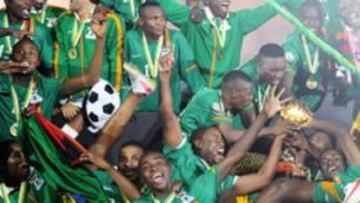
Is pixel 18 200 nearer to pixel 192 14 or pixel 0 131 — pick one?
pixel 0 131

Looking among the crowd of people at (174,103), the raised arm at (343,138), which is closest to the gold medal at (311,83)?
the crowd of people at (174,103)

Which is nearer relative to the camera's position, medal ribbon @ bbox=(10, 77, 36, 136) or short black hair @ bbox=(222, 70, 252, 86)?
medal ribbon @ bbox=(10, 77, 36, 136)

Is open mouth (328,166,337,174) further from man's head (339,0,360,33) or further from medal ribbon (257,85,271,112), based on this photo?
man's head (339,0,360,33)

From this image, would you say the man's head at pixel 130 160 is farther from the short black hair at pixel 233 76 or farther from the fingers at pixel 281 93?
the fingers at pixel 281 93

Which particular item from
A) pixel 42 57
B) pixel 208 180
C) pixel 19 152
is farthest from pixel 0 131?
pixel 208 180

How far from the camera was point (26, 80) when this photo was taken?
279 cm

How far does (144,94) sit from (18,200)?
548 mm

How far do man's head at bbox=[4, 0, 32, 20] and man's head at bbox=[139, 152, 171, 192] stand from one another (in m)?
0.62

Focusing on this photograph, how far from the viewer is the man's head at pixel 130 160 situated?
2834mm

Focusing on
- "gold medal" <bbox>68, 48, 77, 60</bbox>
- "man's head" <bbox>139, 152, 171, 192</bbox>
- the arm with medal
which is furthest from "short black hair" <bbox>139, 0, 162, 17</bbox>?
"man's head" <bbox>139, 152, 171, 192</bbox>

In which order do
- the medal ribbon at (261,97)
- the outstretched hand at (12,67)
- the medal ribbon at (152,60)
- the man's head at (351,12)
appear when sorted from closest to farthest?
1. the outstretched hand at (12,67)
2. the medal ribbon at (152,60)
3. the medal ribbon at (261,97)
4. the man's head at (351,12)

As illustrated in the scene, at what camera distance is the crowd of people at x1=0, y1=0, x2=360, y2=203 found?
280 cm

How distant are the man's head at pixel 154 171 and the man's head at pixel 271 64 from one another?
0.48 metres

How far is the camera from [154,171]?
9.30 ft
